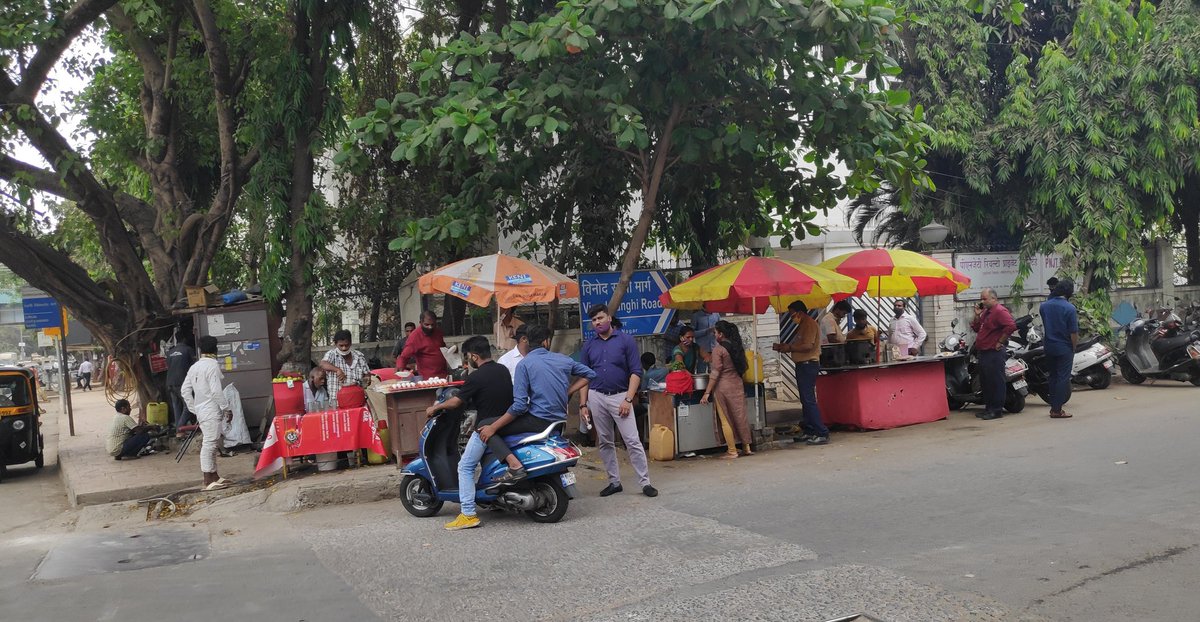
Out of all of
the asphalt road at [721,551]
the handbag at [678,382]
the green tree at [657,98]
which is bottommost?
the asphalt road at [721,551]

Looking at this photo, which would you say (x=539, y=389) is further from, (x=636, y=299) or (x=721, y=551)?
(x=636, y=299)

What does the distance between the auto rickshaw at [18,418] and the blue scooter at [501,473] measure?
27.0 ft

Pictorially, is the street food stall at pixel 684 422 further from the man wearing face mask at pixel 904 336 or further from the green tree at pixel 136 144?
the green tree at pixel 136 144

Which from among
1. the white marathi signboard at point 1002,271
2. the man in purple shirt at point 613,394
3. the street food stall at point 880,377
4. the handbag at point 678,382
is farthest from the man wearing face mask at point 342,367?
the white marathi signboard at point 1002,271

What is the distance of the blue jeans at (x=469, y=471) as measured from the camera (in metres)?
7.52

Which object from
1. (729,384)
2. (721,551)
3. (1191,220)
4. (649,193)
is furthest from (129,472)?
(1191,220)

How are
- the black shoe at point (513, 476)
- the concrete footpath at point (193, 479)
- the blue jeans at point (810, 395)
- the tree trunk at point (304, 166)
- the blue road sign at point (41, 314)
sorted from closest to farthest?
the black shoe at point (513, 476) < the concrete footpath at point (193, 479) < the blue jeans at point (810, 395) < the tree trunk at point (304, 166) < the blue road sign at point (41, 314)

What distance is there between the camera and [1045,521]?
22.4 feet

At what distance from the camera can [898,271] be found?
11969mm

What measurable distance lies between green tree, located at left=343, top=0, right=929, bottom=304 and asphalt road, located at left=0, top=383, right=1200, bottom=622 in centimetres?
359

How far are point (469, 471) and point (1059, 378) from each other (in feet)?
27.5

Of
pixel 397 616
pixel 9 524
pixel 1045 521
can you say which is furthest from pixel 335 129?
pixel 1045 521

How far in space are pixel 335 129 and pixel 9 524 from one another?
20.6 feet

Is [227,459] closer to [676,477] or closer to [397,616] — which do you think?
[676,477]
